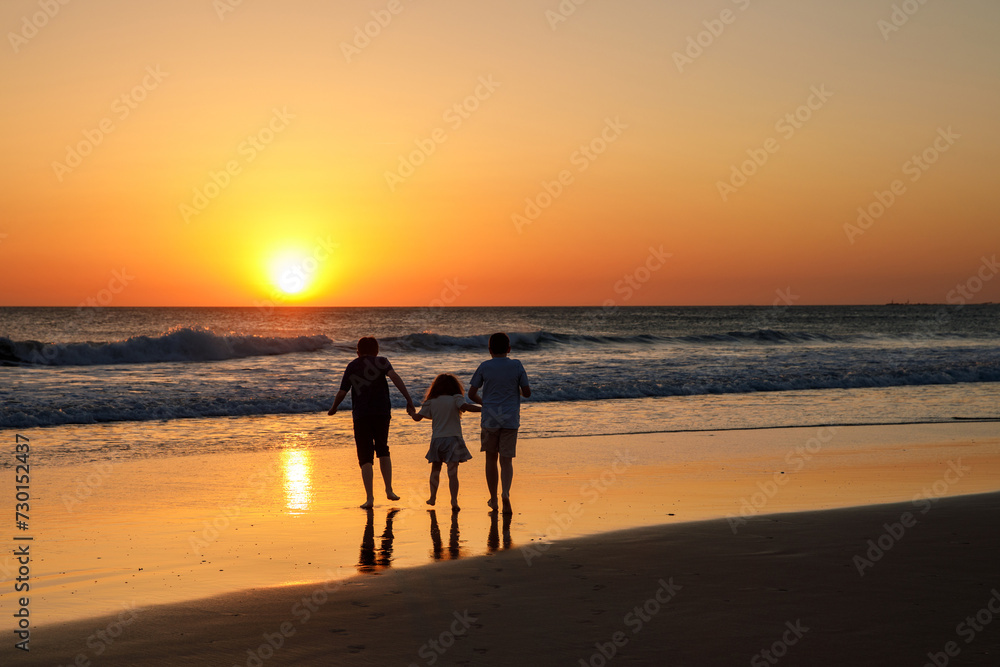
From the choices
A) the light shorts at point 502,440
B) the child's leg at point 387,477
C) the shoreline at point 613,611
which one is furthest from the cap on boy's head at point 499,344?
the shoreline at point 613,611

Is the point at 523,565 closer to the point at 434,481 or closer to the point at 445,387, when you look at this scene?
the point at 434,481

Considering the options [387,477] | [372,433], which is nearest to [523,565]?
[387,477]

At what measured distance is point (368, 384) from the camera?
911 centimetres

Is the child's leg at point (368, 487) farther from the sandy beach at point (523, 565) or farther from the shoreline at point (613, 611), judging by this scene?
the shoreline at point (613, 611)

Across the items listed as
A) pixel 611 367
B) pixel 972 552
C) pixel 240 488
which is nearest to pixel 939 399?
pixel 611 367

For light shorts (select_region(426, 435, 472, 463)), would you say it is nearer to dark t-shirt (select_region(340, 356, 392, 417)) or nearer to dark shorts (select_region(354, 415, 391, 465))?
dark shorts (select_region(354, 415, 391, 465))

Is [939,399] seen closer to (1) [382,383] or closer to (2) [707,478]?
(2) [707,478]

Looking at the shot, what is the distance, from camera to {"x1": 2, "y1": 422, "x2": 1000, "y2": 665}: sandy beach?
4.66 m

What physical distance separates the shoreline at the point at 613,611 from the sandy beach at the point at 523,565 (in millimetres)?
19

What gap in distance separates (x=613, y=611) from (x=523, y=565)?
4.06ft

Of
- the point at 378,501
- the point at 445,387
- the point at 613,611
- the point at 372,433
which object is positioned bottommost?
the point at 378,501

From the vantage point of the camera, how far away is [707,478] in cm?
1018

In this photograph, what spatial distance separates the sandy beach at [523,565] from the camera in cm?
466

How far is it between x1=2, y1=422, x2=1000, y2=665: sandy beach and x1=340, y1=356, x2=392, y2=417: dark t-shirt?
3.36ft
